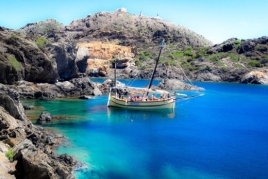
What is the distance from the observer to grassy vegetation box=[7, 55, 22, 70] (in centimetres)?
7612

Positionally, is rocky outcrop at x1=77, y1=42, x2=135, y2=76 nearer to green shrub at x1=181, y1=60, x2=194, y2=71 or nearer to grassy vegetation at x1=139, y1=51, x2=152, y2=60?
grassy vegetation at x1=139, y1=51, x2=152, y2=60

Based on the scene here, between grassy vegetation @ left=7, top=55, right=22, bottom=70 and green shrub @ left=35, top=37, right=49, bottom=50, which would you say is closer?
grassy vegetation @ left=7, top=55, right=22, bottom=70

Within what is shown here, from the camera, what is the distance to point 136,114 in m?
65.8

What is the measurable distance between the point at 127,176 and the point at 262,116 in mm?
46323

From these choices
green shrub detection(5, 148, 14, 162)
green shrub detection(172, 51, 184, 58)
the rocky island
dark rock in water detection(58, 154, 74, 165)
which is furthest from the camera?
green shrub detection(172, 51, 184, 58)

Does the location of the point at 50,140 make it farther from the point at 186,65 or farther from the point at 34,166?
the point at 186,65

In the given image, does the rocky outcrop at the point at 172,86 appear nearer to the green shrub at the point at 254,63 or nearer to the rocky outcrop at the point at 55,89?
the rocky outcrop at the point at 55,89

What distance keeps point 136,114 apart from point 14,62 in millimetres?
31406

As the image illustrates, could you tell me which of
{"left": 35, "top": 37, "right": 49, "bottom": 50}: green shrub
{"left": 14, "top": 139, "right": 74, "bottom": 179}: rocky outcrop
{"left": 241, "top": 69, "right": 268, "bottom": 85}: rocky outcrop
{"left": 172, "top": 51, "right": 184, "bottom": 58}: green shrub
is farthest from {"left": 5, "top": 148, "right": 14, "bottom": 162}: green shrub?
{"left": 172, "top": 51, "right": 184, "bottom": 58}: green shrub

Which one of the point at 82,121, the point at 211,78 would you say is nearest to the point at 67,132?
the point at 82,121

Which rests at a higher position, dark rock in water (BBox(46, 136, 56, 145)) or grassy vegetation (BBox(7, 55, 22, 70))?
grassy vegetation (BBox(7, 55, 22, 70))

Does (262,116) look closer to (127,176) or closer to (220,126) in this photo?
(220,126)

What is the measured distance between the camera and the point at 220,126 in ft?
186

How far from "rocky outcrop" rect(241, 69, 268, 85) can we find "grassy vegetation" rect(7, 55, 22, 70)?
109495 millimetres
